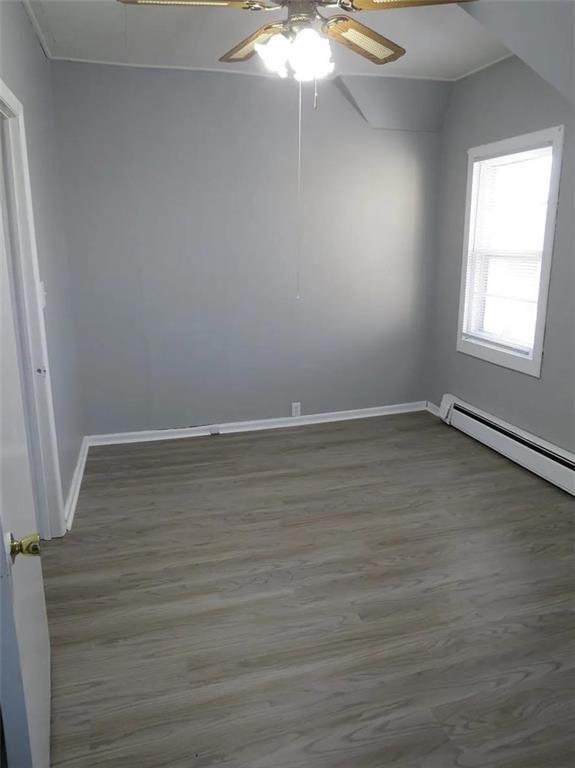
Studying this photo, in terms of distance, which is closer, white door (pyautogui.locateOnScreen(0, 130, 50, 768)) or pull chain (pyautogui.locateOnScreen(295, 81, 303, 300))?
white door (pyautogui.locateOnScreen(0, 130, 50, 768))

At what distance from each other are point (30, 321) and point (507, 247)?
310 cm

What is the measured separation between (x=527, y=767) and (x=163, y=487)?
237 centimetres

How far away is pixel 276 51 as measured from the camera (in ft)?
7.06

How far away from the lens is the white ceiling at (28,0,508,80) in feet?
9.02

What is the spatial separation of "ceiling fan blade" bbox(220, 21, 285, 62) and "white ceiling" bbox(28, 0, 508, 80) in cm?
39

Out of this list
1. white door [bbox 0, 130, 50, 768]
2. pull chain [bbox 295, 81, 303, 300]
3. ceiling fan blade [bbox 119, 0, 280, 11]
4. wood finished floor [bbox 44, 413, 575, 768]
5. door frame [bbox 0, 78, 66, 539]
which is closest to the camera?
white door [bbox 0, 130, 50, 768]

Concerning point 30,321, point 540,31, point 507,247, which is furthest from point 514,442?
point 30,321

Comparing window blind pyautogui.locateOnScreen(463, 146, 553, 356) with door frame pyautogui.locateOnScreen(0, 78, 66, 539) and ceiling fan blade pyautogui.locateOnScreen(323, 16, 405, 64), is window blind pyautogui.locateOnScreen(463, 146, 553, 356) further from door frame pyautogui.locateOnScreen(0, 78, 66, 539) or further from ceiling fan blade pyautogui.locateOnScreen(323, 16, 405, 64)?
door frame pyautogui.locateOnScreen(0, 78, 66, 539)

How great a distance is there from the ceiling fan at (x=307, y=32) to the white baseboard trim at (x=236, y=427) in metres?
2.60

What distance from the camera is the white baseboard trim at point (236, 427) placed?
159 inches

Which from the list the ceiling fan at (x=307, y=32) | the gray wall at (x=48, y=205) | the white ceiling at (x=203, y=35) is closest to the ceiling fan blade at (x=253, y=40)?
the ceiling fan at (x=307, y=32)

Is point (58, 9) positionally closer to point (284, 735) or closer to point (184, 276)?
point (184, 276)

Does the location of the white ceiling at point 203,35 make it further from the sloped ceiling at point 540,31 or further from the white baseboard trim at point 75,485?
the white baseboard trim at point 75,485

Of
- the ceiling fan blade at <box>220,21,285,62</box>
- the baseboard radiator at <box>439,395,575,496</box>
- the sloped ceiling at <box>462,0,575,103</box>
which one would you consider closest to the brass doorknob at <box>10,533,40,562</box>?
the ceiling fan blade at <box>220,21,285,62</box>
